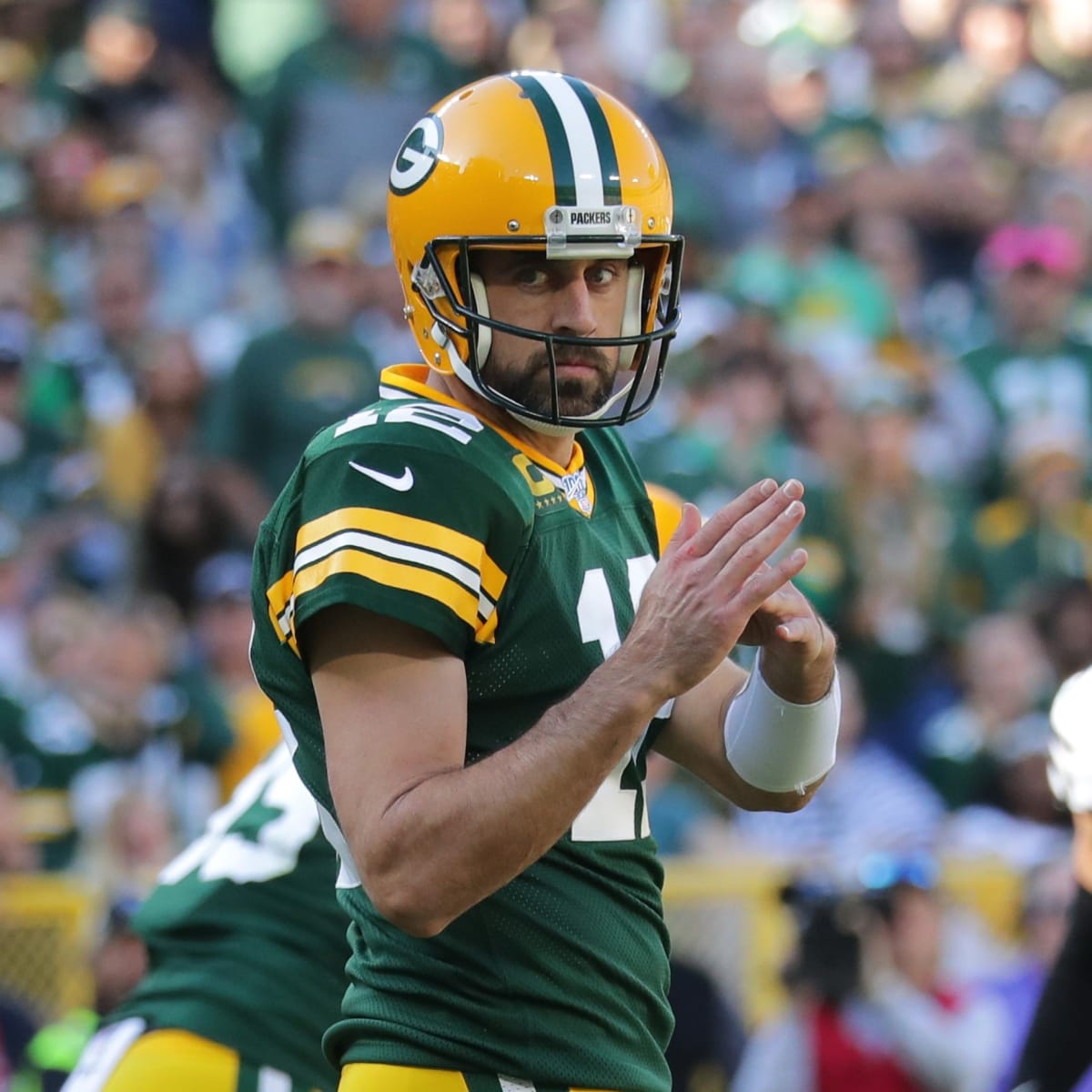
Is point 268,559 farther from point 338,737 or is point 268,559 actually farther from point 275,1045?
point 275,1045

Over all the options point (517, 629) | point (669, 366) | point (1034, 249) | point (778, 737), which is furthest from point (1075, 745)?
point (1034, 249)

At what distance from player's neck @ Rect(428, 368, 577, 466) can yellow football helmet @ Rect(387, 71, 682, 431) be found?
0.13 feet

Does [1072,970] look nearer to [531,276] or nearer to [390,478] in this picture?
[531,276]

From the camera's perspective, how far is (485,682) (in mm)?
2580

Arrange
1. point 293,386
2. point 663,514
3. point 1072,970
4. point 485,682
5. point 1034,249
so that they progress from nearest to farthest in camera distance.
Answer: point 485,682, point 663,514, point 1072,970, point 293,386, point 1034,249

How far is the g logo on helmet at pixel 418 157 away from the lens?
A: 283cm

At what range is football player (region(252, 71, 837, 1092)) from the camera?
7.90 ft

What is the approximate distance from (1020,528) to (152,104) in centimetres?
437

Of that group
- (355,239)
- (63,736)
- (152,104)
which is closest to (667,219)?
(63,736)

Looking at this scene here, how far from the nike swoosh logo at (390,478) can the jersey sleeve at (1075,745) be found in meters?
1.79

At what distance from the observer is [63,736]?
6285 millimetres

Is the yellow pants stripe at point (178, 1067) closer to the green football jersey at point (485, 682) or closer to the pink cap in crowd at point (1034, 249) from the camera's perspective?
the green football jersey at point (485, 682)

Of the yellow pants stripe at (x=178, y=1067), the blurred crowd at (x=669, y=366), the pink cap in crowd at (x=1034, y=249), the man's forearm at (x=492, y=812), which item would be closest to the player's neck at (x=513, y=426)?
the man's forearm at (x=492, y=812)

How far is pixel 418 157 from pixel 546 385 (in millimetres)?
400
